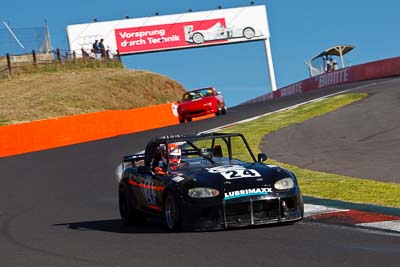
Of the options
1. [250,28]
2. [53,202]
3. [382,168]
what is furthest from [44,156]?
[250,28]

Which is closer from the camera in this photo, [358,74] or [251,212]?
[251,212]

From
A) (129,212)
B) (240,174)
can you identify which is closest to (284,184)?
(240,174)

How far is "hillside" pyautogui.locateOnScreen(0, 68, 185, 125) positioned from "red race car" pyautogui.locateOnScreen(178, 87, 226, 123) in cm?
1313

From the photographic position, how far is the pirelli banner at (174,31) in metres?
78.6

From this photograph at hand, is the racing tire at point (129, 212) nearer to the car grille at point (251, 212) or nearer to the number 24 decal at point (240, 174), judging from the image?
the number 24 decal at point (240, 174)

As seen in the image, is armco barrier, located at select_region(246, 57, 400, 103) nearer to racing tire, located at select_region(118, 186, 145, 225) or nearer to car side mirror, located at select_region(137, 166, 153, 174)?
racing tire, located at select_region(118, 186, 145, 225)

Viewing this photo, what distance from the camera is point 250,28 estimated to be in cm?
7906

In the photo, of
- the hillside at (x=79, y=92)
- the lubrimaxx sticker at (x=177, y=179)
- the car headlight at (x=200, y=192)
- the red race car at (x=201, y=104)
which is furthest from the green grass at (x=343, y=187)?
the hillside at (x=79, y=92)

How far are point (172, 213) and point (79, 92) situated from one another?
51.5m

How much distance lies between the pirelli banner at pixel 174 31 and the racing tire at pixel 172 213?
68.3m

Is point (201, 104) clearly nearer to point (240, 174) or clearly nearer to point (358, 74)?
point (358, 74)

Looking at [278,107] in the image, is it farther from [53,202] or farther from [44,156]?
[53,202]

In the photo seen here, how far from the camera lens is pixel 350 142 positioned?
21375 mm

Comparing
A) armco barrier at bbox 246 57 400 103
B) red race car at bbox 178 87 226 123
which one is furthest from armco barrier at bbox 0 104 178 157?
armco barrier at bbox 246 57 400 103
